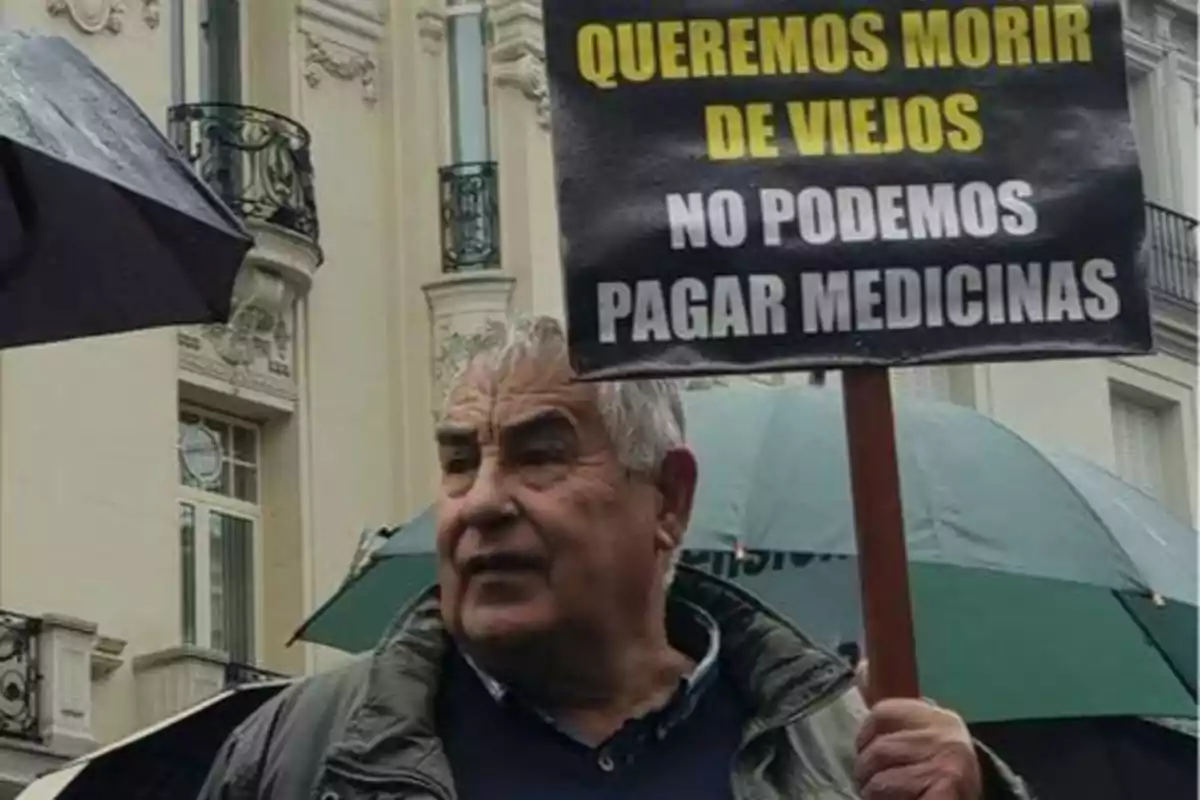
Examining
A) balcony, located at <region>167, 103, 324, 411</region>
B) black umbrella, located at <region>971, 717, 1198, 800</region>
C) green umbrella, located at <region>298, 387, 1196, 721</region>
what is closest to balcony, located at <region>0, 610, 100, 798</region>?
balcony, located at <region>167, 103, 324, 411</region>

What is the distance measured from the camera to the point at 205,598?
18.5m

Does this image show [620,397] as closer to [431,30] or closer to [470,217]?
[470,217]

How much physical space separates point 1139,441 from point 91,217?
67.4 ft

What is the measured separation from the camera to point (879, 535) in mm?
4332

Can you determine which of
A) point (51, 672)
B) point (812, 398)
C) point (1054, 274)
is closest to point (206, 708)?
point (1054, 274)

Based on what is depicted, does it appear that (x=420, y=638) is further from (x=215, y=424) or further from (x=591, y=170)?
(x=215, y=424)

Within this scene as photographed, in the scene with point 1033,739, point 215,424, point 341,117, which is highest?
point 341,117

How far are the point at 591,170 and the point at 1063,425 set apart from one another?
19514 mm

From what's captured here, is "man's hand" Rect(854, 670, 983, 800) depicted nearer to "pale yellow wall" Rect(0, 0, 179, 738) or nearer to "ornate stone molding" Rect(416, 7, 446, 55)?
"pale yellow wall" Rect(0, 0, 179, 738)

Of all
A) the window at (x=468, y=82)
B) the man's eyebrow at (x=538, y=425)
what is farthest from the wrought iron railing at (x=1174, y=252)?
the man's eyebrow at (x=538, y=425)

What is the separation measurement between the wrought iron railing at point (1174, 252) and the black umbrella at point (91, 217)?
784 inches

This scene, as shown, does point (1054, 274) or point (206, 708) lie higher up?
point (1054, 274)

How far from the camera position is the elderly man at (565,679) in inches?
163

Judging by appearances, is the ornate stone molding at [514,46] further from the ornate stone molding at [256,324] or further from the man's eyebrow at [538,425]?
the man's eyebrow at [538,425]
